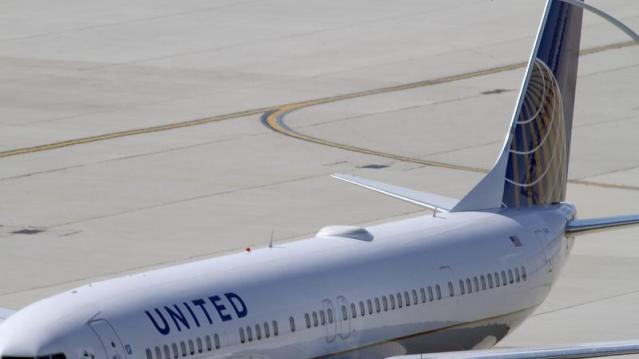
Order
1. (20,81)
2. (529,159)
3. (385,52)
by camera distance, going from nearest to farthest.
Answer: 1. (529,159)
2. (20,81)
3. (385,52)

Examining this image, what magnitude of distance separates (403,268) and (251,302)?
431cm

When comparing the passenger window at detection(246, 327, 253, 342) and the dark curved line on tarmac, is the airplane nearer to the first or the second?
the passenger window at detection(246, 327, 253, 342)

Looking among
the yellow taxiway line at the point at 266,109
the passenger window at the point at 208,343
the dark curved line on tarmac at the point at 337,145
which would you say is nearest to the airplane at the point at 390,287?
the passenger window at the point at 208,343

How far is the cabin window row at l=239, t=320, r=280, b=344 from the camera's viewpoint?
27.5 m

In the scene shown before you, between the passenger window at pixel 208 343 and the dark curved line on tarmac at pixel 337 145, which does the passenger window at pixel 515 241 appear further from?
the dark curved line on tarmac at pixel 337 145

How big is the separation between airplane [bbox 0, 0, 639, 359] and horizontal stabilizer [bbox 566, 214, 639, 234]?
38 mm

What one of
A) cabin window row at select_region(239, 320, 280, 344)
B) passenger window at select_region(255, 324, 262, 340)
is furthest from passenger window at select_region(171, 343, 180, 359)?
passenger window at select_region(255, 324, 262, 340)

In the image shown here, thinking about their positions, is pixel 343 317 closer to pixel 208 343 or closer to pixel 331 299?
pixel 331 299

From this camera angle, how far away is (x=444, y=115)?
61656 mm

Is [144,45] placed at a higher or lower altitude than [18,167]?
→ higher

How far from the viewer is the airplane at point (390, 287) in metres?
26.1

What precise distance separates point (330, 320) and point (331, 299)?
38cm

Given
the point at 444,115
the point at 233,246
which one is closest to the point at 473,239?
the point at 233,246

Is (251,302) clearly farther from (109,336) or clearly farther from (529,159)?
(529,159)
